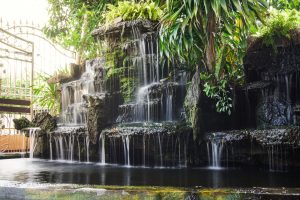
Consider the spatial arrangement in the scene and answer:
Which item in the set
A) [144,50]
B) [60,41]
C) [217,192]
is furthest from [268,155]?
[60,41]

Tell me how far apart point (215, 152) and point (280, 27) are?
140 inches

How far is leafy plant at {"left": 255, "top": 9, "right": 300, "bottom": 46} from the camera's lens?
8531 millimetres

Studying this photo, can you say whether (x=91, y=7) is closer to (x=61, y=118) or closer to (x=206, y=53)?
(x=61, y=118)

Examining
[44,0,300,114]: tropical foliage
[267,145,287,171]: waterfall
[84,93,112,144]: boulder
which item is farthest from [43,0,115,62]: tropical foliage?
[267,145,287,171]: waterfall

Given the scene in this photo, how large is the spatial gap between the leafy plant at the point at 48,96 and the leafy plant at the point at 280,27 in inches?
381

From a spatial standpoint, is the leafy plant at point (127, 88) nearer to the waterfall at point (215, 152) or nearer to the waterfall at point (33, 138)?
the waterfall at point (33, 138)

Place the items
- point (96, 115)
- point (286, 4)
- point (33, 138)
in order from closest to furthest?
point (96, 115) < point (286, 4) < point (33, 138)

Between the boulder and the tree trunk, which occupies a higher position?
the tree trunk

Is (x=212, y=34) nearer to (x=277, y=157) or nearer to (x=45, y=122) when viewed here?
(x=277, y=157)

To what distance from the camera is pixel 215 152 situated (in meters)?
7.51

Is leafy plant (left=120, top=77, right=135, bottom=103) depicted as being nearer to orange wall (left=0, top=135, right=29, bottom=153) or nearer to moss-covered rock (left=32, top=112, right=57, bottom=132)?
moss-covered rock (left=32, top=112, right=57, bottom=132)

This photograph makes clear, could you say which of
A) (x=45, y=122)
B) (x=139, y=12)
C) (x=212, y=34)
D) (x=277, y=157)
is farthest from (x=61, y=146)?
(x=277, y=157)

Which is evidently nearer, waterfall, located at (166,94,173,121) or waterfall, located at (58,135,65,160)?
waterfall, located at (166,94,173,121)

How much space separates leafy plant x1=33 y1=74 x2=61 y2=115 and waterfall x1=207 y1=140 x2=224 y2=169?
9414 mm
